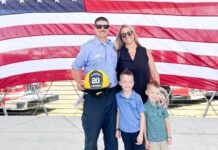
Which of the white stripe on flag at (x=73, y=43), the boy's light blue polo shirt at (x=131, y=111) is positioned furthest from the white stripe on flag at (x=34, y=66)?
the boy's light blue polo shirt at (x=131, y=111)

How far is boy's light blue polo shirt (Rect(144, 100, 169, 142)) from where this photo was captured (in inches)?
118

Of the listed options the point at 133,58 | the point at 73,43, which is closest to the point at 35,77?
the point at 73,43

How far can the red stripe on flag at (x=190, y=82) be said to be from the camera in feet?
17.2

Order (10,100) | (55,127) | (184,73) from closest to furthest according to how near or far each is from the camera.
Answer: (55,127) → (184,73) → (10,100)

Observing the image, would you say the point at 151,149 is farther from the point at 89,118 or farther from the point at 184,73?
the point at 184,73

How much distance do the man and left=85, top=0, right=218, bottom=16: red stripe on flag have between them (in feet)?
7.38

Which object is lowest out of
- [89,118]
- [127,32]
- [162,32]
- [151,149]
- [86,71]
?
[151,149]

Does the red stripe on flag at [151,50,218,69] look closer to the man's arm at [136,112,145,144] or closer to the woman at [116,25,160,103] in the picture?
the woman at [116,25,160,103]

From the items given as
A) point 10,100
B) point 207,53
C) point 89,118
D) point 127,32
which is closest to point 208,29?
point 207,53

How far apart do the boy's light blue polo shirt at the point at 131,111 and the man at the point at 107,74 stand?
0.10 m

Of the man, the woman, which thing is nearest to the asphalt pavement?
the man

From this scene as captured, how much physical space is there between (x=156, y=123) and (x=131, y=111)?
0.23 metres

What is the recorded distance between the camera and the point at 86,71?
3141mm

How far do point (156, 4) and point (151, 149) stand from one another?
2.75 metres
